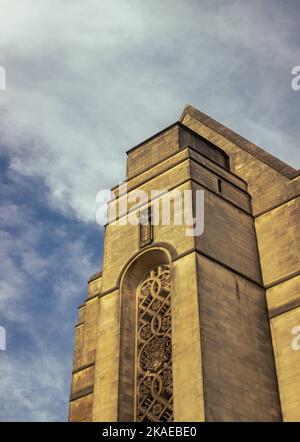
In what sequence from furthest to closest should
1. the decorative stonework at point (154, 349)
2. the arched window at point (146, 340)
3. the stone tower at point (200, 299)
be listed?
1. the arched window at point (146, 340)
2. the decorative stonework at point (154, 349)
3. the stone tower at point (200, 299)

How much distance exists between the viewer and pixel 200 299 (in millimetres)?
16328

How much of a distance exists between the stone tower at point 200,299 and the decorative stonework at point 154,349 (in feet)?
0.10

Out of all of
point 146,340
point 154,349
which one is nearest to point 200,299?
point 154,349

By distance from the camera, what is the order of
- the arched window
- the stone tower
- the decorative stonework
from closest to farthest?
the stone tower → the decorative stonework → the arched window

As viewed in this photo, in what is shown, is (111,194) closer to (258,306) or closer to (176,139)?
(176,139)

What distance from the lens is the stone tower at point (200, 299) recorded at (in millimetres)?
15930

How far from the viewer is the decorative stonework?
16.7 metres

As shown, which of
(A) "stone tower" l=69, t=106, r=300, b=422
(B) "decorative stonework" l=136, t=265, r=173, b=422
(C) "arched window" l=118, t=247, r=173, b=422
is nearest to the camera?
(A) "stone tower" l=69, t=106, r=300, b=422

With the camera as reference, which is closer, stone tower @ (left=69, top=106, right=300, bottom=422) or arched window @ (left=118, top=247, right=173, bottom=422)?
stone tower @ (left=69, top=106, right=300, bottom=422)

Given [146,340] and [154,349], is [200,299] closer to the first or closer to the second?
[154,349]

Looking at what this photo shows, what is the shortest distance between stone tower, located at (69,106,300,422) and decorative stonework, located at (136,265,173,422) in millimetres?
31

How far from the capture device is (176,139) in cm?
2114
